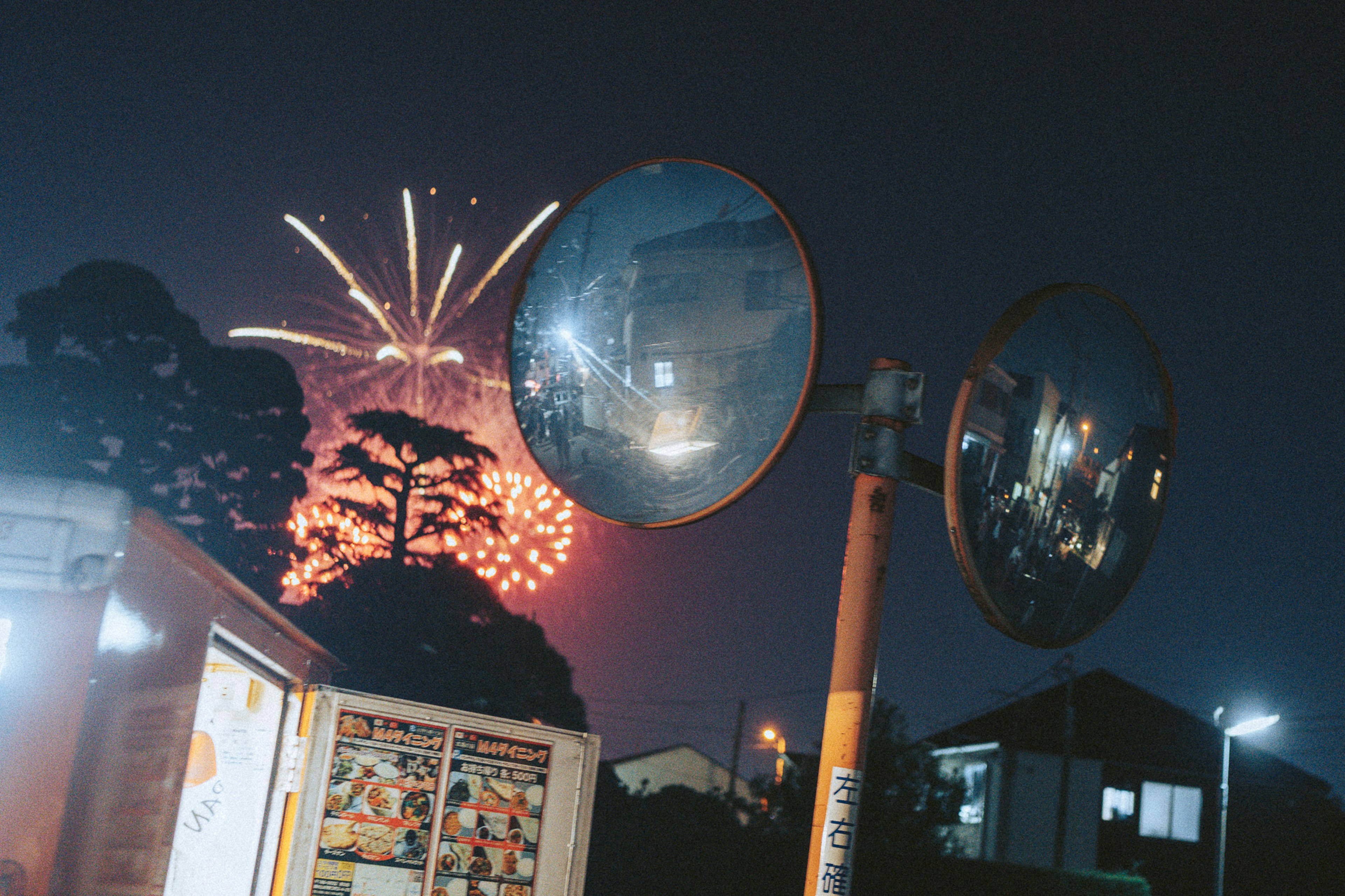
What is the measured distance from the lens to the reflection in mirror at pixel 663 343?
10.2 ft

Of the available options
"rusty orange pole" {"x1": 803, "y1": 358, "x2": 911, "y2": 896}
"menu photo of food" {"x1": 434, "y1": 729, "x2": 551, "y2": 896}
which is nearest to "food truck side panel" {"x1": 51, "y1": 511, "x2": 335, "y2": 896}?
"menu photo of food" {"x1": 434, "y1": 729, "x2": 551, "y2": 896}

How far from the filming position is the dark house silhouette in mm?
36000

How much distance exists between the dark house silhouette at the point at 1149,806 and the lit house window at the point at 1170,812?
36 millimetres

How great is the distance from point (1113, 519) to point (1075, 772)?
36774 millimetres

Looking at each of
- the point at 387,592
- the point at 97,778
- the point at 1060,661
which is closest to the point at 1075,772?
the point at 1060,661

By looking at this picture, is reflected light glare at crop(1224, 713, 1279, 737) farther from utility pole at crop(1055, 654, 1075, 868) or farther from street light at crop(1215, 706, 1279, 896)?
utility pole at crop(1055, 654, 1075, 868)

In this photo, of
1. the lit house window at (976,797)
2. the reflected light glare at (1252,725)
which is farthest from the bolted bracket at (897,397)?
the lit house window at (976,797)

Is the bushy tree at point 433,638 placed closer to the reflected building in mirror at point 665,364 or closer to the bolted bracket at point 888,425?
the reflected building in mirror at point 665,364

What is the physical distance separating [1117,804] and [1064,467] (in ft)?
124

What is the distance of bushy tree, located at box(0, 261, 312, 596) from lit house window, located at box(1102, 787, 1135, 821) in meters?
26.4

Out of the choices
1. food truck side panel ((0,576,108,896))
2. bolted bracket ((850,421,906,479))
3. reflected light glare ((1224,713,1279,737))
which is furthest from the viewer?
reflected light glare ((1224,713,1279,737))

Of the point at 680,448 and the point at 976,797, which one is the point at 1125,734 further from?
the point at 680,448

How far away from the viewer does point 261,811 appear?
6.91m

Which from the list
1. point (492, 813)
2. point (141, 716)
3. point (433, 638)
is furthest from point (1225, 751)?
point (141, 716)
